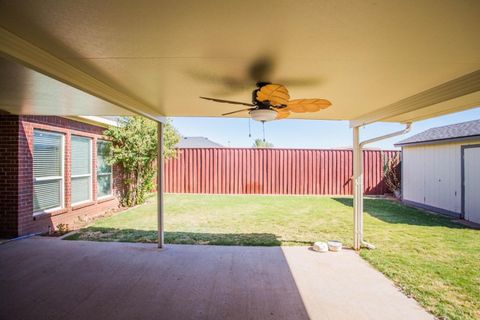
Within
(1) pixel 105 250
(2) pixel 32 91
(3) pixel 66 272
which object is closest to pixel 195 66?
(2) pixel 32 91

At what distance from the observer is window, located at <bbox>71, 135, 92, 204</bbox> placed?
6602mm

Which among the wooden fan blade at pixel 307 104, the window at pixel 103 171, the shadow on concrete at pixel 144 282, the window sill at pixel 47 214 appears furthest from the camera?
the window at pixel 103 171

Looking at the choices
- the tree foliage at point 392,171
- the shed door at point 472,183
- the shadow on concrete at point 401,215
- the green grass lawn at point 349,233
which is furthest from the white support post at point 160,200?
the tree foliage at point 392,171

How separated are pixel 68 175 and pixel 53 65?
458 cm

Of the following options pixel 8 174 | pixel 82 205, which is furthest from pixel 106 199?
pixel 8 174

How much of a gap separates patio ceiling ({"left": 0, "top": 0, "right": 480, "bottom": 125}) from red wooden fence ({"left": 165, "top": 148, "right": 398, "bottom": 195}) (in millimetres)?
7521

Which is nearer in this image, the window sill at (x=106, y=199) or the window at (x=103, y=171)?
the window sill at (x=106, y=199)

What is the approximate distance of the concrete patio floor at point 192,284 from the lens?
2734 millimetres

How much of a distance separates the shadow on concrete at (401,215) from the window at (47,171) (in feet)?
25.2

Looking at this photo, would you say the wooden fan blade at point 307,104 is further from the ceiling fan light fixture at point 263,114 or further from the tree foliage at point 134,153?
the tree foliage at point 134,153

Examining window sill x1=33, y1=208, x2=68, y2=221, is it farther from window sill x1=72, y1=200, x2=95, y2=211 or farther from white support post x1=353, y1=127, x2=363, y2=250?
white support post x1=353, y1=127, x2=363, y2=250

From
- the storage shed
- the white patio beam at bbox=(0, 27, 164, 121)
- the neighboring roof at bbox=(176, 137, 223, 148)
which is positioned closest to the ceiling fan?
the white patio beam at bbox=(0, 27, 164, 121)

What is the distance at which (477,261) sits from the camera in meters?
4.12

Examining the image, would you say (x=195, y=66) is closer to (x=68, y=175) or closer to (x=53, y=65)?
(x=53, y=65)
